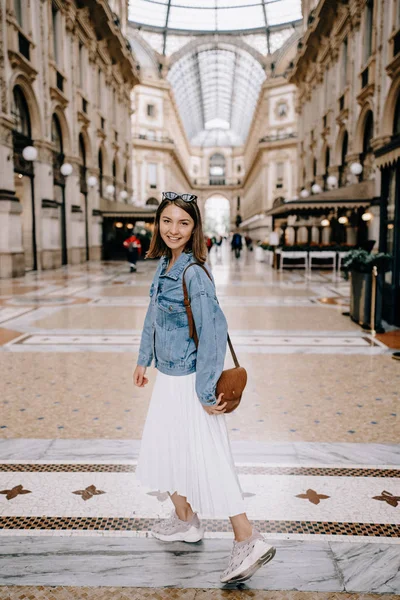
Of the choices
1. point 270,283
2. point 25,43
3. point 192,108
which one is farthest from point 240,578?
point 192,108

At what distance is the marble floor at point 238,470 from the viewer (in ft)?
7.48

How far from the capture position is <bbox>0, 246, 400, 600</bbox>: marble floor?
228 cm

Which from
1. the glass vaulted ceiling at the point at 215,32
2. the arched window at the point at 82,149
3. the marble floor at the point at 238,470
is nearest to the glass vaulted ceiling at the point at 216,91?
the glass vaulted ceiling at the point at 215,32

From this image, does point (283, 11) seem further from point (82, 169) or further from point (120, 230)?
point (82, 169)

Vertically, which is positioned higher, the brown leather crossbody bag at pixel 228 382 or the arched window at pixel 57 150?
the arched window at pixel 57 150

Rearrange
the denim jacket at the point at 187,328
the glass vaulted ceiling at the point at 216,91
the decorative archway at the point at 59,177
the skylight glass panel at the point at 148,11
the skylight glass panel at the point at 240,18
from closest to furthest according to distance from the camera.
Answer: the denim jacket at the point at 187,328, the decorative archway at the point at 59,177, the skylight glass panel at the point at 148,11, the skylight glass panel at the point at 240,18, the glass vaulted ceiling at the point at 216,91

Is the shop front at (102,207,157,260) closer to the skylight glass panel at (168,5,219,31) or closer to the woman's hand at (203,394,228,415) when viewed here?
the woman's hand at (203,394,228,415)

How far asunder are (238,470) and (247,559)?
1.12m

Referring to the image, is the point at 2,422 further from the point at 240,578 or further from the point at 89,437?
the point at 240,578

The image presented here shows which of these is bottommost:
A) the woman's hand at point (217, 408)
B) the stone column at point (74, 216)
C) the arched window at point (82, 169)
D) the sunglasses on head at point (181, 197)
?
the woman's hand at point (217, 408)

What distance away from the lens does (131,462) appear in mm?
3449

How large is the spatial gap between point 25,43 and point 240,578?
19.5m

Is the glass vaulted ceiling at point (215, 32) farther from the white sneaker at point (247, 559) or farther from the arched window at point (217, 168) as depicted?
the white sneaker at point (247, 559)

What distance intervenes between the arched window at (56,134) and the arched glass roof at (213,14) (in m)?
34.5
